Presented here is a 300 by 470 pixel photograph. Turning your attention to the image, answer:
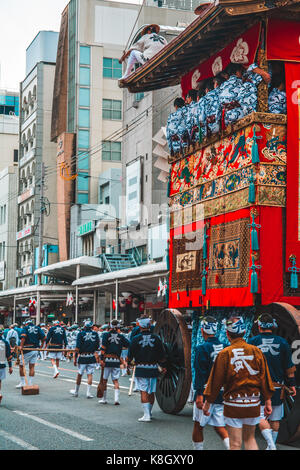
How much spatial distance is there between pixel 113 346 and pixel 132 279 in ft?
50.4

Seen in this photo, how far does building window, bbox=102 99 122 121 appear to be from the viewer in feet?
201

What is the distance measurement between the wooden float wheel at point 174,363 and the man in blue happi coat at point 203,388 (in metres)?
2.88

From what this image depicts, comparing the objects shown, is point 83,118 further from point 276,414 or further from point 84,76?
point 276,414

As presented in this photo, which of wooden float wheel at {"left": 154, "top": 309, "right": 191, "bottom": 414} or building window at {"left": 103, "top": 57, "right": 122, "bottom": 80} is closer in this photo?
wooden float wheel at {"left": 154, "top": 309, "right": 191, "bottom": 414}

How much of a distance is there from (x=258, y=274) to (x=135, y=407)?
524 centimetres

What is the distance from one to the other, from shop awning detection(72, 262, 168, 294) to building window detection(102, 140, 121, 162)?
24249 mm

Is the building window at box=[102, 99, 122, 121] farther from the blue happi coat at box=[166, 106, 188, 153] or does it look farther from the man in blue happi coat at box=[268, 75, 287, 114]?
the man in blue happi coat at box=[268, 75, 287, 114]

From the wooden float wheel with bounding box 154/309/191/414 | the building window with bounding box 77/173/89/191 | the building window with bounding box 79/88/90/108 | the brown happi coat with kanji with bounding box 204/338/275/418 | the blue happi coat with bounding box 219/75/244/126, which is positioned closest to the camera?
the brown happi coat with kanji with bounding box 204/338/275/418

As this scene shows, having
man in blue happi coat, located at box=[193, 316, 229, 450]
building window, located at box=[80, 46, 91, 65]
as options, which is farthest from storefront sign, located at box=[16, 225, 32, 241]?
man in blue happi coat, located at box=[193, 316, 229, 450]

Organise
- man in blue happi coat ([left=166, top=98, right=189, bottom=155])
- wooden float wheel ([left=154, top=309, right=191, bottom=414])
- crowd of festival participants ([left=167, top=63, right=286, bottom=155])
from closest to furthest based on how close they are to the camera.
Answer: crowd of festival participants ([left=167, top=63, right=286, bottom=155]), wooden float wheel ([left=154, top=309, right=191, bottom=414]), man in blue happi coat ([left=166, top=98, right=189, bottom=155])

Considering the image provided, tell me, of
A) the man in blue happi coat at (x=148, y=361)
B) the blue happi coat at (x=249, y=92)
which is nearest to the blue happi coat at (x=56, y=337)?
the man in blue happi coat at (x=148, y=361)

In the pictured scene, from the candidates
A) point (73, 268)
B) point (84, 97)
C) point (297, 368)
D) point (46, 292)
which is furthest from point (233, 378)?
point (84, 97)

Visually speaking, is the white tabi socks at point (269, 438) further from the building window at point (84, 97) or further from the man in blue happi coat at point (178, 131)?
the building window at point (84, 97)
